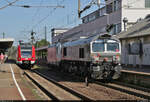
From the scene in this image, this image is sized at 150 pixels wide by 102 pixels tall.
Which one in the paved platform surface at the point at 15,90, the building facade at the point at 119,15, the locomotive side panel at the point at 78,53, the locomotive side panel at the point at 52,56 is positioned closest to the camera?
the paved platform surface at the point at 15,90

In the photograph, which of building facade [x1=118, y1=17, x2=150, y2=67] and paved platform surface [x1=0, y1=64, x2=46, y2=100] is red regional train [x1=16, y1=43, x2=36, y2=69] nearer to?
building facade [x1=118, y1=17, x2=150, y2=67]

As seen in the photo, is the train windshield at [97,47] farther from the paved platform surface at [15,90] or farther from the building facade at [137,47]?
the building facade at [137,47]

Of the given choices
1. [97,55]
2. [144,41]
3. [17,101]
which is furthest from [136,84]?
[144,41]

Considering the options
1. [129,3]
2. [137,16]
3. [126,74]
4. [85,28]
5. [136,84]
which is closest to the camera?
[136,84]

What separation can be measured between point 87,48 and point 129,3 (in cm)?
2500

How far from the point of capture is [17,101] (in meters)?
9.47

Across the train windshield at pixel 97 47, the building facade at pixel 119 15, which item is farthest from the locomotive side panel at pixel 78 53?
the building facade at pixel 119 15

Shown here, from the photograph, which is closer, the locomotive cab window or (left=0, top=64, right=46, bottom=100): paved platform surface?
(left=0, top=64, right=46, bottom=100): paved platform surface

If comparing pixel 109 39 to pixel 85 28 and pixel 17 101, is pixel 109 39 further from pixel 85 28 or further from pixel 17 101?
pixel 85 28

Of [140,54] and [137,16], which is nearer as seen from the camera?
[140,54]

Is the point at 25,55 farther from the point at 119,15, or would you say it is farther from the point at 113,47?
the point at 113,47

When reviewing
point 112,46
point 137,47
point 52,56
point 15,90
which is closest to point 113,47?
point 112,46

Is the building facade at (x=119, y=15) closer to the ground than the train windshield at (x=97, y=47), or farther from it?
farther from it

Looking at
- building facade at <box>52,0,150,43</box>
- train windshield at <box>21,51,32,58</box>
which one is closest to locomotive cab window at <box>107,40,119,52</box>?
building facade at <box>52,0,150,43</box>
